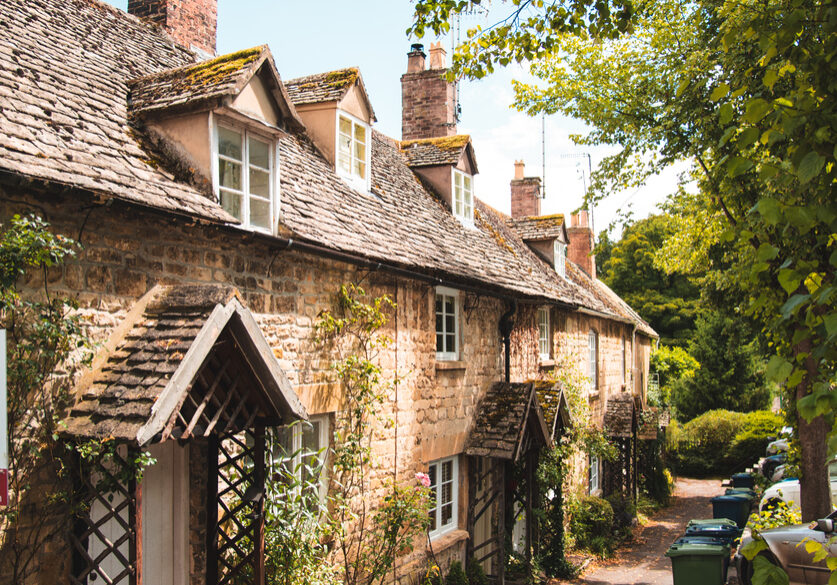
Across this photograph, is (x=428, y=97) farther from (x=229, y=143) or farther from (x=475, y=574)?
(x=475, y=574)

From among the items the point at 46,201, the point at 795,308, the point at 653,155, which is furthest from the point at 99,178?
the point at 653,155

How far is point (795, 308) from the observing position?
318 cm

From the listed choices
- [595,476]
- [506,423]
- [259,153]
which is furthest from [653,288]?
[259,153]

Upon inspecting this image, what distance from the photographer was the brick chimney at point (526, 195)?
23594 millimetres

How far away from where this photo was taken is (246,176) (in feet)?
25.5

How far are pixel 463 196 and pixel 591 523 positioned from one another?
9483 mm

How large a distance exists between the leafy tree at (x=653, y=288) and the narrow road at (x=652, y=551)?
21.4 metres

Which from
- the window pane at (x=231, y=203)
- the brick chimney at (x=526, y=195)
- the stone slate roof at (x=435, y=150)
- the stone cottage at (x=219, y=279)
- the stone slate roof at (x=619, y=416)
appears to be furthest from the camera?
the brick chimney at (x=526, y=195)

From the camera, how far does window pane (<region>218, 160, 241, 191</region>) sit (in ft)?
25.0

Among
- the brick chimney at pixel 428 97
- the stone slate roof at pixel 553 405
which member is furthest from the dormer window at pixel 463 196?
the stone slate roof at pixel 553 405

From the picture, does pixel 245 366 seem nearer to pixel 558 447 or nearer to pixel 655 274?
pixel 558 447

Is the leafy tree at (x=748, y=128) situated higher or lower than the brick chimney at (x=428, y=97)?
lower

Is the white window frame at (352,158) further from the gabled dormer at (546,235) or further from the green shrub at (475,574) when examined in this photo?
the gabled dormer at (546,235)

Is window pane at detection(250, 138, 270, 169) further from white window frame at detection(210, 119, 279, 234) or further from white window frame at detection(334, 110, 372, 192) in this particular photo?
white window frame at detection(334, 110, 372, 192)
